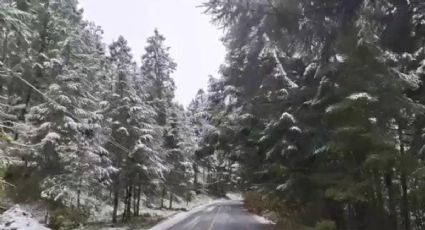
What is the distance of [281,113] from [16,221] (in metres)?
10.8

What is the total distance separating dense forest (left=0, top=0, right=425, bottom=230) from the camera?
7.69 m

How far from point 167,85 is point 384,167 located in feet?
141

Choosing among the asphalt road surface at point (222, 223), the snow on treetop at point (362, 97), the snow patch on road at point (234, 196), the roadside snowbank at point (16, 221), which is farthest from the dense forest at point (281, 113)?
the snow patch on road at point (234, 196)

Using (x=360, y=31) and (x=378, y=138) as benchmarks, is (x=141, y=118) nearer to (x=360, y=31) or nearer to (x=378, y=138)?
(x=378, y=138)

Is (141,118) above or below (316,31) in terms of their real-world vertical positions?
above

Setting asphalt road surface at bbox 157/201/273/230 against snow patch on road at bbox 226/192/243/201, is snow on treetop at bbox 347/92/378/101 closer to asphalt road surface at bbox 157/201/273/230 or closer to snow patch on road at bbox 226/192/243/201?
asphalt road surface at bbox 157/201/273/230

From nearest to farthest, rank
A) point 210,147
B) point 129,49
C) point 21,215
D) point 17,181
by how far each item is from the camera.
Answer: point 21,215 < point 17,181 < point 210,147 < point 129,49

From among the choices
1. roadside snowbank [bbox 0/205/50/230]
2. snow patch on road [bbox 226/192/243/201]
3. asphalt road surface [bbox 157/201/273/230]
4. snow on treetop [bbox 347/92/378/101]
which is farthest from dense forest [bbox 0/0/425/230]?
snow patch on road [bbox 226/192/243/201]

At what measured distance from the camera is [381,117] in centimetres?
1096

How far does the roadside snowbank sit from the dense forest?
138cm

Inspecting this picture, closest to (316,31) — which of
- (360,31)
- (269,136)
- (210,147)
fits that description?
(360,31)

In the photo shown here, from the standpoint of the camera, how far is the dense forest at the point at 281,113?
7691 mm

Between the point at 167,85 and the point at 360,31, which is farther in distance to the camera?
the point at 167,85

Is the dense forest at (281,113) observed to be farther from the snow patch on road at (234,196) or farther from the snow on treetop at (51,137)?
the snow patch on road at (234,196)
